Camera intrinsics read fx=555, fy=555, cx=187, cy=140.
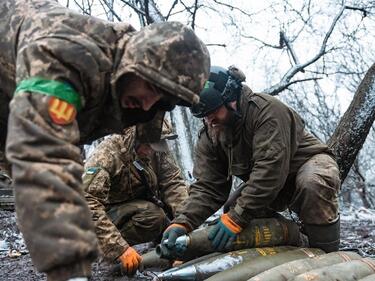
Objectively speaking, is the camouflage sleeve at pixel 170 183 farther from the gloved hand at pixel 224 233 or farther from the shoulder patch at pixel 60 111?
the shoulder patch at pixel 60 111

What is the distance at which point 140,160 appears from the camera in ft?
15.2

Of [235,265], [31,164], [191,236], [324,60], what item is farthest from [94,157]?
[324,60]

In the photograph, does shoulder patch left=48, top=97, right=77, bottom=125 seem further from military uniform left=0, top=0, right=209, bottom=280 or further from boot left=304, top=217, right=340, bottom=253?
boot left=304, top=217, right=340, bottom=253

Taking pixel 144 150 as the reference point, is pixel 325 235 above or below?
below

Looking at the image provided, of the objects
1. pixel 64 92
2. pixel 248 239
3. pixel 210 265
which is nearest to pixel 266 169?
pixel 248 239

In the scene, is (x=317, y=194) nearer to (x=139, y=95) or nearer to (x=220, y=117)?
(x=220, y=117)

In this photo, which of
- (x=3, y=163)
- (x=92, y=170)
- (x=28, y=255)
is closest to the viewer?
(x=3, y=163)

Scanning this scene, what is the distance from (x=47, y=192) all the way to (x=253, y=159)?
2.50 m

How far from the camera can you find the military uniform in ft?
6.12

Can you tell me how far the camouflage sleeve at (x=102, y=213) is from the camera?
4133mm

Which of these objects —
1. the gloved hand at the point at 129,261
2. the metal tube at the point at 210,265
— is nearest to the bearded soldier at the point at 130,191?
the gloved hand at the point at 129,261

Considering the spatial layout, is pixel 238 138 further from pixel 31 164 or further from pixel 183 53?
pixel 31 164

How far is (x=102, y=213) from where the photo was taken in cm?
425

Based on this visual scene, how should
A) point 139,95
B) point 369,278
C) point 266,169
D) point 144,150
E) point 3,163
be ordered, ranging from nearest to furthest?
1. point 139,95
2. point 3,163
3. point 369,278
4. point 266,169
5. point 144,150
